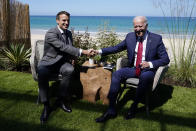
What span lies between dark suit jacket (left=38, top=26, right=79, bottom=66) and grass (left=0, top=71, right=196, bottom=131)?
2.64 feet

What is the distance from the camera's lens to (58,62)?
3543mm

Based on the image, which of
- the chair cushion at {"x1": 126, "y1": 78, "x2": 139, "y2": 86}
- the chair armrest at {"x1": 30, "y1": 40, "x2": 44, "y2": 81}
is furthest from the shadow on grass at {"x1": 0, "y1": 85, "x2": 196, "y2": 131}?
the chair armrest at {"x1": 30, "y1": 40, "x2": 44, "y2": 81}

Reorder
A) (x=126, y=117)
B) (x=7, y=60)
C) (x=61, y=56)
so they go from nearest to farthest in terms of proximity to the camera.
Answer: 1. (x=126, y=117)
2. (x=61, y=56)
3. (x=7, y=60)

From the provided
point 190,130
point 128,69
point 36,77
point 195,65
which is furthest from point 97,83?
point 195,65

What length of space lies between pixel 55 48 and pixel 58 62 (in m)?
0.23

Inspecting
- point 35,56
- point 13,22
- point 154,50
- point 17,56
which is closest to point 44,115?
point 35,56

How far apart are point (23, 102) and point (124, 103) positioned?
1760mm

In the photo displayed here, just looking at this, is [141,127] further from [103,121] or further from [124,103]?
[124,103]

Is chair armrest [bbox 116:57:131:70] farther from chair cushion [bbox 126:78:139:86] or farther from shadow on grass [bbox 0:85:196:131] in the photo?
shadow on grass [bbox 0:85:196:131]

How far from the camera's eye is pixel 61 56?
3.54 m

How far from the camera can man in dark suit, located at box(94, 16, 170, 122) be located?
323 centimetres

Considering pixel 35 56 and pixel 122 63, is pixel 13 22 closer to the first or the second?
pixel 35 56

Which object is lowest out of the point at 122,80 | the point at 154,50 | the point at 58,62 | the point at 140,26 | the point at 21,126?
the point at 21,126

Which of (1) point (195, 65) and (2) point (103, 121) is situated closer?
(2) point (103, 121)
